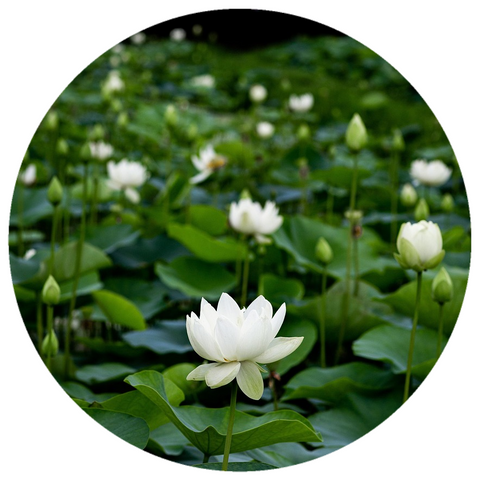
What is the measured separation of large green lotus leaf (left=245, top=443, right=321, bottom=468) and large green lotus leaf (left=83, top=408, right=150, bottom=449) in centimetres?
15

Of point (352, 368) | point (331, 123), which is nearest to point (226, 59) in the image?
point (331, 123)

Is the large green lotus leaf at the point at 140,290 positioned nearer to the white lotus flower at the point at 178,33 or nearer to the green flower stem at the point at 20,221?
the green flower stem at the point at 20,221

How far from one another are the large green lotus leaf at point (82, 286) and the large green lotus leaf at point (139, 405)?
41cm

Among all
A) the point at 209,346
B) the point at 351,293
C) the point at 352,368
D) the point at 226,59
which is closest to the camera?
the point at 209,346

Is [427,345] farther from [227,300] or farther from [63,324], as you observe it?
[63,324]

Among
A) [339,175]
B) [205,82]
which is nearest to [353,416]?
[339,175]

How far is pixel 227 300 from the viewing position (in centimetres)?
74

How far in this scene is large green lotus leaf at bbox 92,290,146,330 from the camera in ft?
4.07

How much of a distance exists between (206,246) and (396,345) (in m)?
0.48

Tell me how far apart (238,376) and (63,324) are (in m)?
0.81

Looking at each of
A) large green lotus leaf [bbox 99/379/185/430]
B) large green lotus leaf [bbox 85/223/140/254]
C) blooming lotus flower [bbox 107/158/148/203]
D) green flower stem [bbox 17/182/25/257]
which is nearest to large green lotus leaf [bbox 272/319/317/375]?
large green lotus leaf [bbox 99/379/185/430]

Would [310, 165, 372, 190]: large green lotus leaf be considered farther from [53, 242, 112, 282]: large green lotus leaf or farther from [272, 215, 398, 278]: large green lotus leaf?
[53, 242, 112, 282]: large green lotus leaf

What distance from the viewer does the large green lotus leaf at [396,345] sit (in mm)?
1116

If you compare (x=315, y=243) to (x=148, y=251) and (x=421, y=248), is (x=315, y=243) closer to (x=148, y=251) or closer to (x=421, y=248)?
(x=148, y=251)
